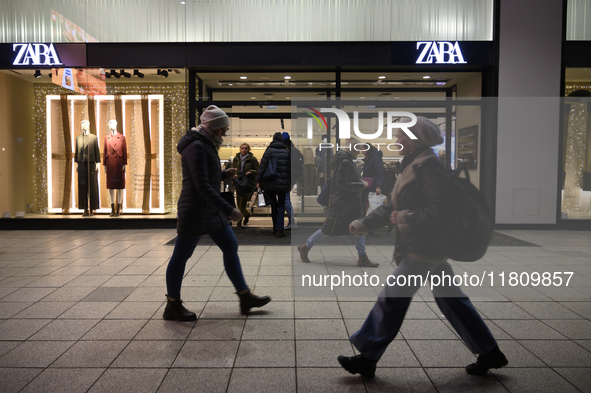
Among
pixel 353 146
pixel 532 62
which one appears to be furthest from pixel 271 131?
pixel 353 146

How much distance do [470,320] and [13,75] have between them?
9837 millimetres

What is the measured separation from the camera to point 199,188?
3074mm

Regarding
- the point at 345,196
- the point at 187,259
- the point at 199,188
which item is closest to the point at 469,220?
the point at 345,196

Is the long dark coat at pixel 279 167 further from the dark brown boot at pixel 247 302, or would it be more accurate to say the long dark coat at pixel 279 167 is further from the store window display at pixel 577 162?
the store window display at pixel 577 162

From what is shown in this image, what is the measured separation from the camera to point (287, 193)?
7.23 meters

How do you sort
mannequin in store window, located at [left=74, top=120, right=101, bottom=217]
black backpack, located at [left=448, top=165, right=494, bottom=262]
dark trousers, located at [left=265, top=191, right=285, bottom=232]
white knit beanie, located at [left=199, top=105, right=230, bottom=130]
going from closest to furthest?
black backpack, located at [left=448, top=165, right=494, bottom=262] < white knit beanie, located at [left=199, top=105, right=230, bottom=130] < dark trousers, located at [left=265, top=191, right=285, bottom=232] < mannequin in store window, located at [left=74, top=120, right=101, bottom=217]

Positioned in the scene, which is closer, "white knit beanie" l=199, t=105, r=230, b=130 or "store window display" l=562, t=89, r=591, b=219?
"white knit beanie" l=199, t=105, r=230, b=130

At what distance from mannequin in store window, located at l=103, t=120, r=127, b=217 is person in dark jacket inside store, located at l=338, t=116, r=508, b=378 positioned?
25.8 feet

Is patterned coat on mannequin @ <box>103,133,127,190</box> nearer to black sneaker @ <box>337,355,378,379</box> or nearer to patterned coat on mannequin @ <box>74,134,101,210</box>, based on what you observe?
patterned coat on mannequin @ <box>74,134,101,210</box>

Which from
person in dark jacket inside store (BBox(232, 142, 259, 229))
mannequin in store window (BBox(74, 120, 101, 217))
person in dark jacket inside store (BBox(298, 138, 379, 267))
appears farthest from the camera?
mannequin in store window (BBox(74, 120, 101, 217))

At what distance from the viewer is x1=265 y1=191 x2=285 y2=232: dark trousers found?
730 centimetres

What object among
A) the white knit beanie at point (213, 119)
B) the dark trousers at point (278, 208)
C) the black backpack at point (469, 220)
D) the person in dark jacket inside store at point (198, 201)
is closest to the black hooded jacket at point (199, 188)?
the person in dark jacket inside store at point (198, 201)

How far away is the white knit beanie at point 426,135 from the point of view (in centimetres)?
227

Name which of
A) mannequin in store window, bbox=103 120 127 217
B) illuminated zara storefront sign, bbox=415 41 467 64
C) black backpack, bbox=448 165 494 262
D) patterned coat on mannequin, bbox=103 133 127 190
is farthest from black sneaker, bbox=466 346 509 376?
patterned coat on mannequin, bbox=103 133 127 190
